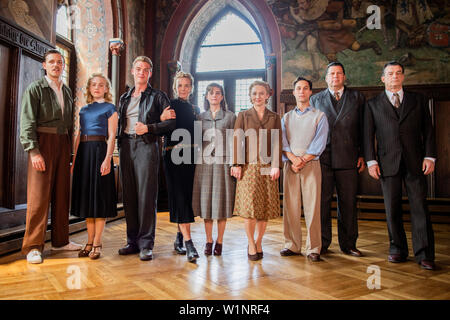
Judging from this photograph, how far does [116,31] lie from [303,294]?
579 centimetres

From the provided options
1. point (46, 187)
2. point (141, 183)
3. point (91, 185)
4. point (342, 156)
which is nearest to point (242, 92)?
point (342, 156)

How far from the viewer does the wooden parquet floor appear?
204 centimetres

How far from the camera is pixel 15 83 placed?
12.0 feet

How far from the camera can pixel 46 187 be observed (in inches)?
116

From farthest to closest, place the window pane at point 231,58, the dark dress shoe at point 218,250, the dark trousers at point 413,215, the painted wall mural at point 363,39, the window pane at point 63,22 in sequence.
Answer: the window pane at point 231,58 → the painted wall mural at point 363,39 → the window pane at point 63,22 → the dark dress shoe at point 218,250 → the dark trousers at point 413,215

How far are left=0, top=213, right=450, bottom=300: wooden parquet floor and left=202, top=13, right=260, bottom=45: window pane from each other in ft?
20.5

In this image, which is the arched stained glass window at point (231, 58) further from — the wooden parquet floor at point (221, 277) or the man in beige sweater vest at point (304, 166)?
the wooden parquet floor at point (221, 277)

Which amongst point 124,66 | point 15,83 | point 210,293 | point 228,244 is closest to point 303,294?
point 210,293

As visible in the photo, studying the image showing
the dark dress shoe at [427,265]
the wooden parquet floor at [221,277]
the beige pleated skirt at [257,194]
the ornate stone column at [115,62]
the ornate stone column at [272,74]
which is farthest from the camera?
the ornate stone column at [272,74]

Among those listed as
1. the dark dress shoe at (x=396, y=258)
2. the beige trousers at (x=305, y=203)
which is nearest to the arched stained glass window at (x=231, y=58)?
the beige trousers at (x=305, y=203)

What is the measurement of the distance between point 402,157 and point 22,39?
399 centimetres

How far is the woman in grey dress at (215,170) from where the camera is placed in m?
2.93

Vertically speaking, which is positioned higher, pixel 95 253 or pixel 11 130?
pixel 11 130

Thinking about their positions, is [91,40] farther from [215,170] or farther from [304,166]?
[304,166]
